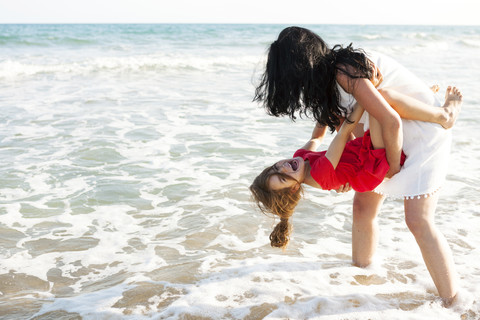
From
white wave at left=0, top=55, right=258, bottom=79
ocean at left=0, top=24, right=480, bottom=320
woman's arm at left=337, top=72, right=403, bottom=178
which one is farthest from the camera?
white wave at left=0, top=55, right=258, bottom=79

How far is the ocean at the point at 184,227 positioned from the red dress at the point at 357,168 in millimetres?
770

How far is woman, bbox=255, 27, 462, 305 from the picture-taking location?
2.64 meters

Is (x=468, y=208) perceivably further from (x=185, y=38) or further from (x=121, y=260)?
(x=185, y=38)

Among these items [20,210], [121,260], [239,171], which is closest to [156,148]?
[239,171]

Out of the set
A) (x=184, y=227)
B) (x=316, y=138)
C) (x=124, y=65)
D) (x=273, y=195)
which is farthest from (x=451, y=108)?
(x=124, y=65)

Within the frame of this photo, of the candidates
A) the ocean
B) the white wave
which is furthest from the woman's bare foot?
the white wave

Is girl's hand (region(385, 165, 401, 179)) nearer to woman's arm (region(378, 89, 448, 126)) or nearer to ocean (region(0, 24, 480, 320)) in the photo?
woman's arm (region(378, 89, 448, 126))

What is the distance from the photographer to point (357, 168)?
279cm

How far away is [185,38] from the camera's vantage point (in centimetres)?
2677

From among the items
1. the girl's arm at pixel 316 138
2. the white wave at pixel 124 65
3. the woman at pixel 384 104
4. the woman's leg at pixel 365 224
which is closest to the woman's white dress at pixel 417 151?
the woman at pixel 384 104

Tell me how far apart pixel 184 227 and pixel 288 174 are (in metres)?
1.57

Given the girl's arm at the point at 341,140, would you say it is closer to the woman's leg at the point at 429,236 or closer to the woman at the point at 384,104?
the woman at the point at 384,104

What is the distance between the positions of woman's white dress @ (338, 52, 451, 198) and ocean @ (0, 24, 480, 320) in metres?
0.75

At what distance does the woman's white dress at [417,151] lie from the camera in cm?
274
